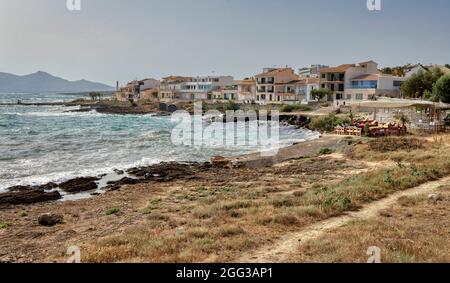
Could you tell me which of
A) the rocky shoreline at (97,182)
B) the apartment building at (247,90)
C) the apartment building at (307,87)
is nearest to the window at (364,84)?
the apartment building at (307,87)

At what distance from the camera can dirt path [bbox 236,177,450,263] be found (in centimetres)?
966

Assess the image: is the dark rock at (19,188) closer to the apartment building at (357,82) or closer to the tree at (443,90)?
the tree at (443,90)

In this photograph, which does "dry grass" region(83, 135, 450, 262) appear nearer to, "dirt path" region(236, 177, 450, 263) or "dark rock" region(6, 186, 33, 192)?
"dirt path" region(236, 177, 450, 263)

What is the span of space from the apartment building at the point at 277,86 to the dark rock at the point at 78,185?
71972mm

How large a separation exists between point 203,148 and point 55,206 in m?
22.6

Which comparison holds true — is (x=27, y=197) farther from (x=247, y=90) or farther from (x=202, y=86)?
(x=202, y=86)

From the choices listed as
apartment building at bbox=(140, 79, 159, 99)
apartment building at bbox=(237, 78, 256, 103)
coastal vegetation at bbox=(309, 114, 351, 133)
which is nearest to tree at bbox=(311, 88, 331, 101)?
apartment building at bbox=(237, 78, 256, 103)

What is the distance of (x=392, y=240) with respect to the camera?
1007cm

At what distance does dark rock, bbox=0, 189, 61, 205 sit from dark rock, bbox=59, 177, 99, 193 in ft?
3.89

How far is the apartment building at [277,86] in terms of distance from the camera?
9525 cm

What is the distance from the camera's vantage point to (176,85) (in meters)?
124

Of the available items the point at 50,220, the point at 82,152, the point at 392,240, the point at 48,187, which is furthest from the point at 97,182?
the point at 392,240
